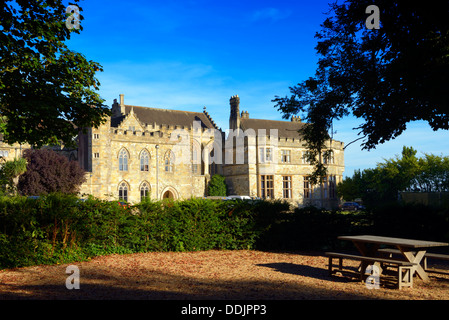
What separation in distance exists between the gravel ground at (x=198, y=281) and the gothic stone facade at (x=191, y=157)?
25.3m

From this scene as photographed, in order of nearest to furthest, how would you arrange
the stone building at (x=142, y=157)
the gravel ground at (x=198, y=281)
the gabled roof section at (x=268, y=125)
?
the gravel ground at (x=198, y=281), the stone building at (x=142, y=157), the gabled roof section at (x=268, y=125)

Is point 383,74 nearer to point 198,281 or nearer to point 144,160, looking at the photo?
point 198,281

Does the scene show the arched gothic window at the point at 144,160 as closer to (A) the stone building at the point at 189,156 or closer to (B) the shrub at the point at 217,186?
(A) the stone building at the point at 189,156

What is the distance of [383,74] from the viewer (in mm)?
13438

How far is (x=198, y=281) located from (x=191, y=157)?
37.2 meters

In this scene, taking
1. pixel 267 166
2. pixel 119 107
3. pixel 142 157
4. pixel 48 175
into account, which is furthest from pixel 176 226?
pixel 119 107

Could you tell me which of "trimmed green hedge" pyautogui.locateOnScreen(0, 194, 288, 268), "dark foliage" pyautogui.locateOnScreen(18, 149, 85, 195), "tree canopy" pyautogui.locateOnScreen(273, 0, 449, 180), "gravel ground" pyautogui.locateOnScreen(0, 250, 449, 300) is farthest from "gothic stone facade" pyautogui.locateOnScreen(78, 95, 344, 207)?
"gravel ground" pyautogui.locateOnScreen(0, 250, 449, 300)

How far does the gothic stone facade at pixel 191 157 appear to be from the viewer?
3675cm

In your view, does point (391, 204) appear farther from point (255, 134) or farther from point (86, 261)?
point (255, 134)

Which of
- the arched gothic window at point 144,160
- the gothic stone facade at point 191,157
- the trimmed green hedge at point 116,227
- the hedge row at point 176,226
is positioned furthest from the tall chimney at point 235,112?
the trimmed green hedge at point 116,227

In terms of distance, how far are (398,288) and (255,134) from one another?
3738 cm
